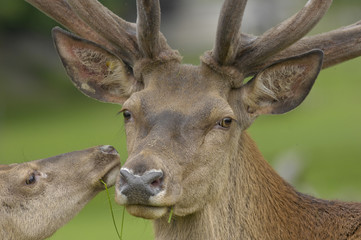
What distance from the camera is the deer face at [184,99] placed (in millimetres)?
6777

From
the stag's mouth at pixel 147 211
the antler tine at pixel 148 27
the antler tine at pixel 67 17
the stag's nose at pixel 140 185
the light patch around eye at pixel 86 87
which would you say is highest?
the antler tine at pixel 67 17

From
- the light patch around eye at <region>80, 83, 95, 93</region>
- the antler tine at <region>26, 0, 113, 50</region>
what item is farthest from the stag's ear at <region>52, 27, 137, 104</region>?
the antler tine at <region>26, 0, 113, 50</region>

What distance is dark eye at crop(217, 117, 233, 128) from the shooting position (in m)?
7.18

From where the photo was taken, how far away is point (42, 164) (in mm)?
8781

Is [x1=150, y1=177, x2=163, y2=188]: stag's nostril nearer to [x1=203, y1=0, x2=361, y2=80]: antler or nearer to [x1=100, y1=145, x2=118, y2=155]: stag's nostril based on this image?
[x1=203, y1=0, x2=361, y2=80]: antler

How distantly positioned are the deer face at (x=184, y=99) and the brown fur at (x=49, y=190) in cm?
90

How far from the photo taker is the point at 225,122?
720 centimetres

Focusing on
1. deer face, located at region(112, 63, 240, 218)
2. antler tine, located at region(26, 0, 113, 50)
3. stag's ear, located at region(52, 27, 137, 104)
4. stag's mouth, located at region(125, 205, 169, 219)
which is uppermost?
antler tine, located at region(26, 0, 113, 50)

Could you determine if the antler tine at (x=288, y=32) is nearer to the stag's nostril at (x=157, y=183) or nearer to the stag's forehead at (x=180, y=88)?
the stag's forehead at (x=180, y=88)

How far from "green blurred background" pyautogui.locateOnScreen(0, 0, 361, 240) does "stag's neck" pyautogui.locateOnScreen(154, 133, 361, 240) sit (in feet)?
29.9

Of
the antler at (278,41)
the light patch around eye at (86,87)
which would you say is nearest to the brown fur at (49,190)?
the light patch around eye at (86,87)

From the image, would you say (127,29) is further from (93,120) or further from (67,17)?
(93,120)

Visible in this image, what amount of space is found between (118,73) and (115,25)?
1.35 feet

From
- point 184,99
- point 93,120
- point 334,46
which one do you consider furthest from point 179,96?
point 93,120
